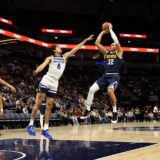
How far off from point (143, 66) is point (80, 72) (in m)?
9.43

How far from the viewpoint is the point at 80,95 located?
3262cm

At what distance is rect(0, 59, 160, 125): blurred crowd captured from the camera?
22656 millimetres

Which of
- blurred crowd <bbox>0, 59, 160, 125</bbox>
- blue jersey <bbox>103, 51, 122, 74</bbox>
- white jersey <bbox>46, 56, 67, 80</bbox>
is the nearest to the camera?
blue jersey <bbox>103, 51, 122, 74</bbox>

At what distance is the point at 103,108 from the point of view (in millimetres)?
30125

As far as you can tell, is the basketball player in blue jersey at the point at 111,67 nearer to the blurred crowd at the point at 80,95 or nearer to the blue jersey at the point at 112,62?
the blue jersey at the point at 112,62

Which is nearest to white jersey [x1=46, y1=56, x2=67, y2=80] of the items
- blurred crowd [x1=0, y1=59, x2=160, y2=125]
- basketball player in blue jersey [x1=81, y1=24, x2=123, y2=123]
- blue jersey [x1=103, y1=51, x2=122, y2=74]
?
Result: basketball player in blue jersey [x1=81, y1=24, x2=123, y2=123]

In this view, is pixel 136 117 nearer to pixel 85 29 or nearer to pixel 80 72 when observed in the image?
pixel 80 72

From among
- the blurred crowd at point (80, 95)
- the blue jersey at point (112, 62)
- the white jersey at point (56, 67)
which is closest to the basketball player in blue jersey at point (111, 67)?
the blue jersey at point (112, 62)

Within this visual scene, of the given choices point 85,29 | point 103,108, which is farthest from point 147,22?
point 103,108

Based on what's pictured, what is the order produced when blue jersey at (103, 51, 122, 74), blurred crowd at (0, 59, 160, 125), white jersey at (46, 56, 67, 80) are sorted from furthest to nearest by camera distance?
blurred crowd at (0, 59, 160, 125), white jersey at (46, 56, 67, 80), blue jersey at (103, 51, 122, 74)

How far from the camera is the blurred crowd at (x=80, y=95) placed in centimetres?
2266

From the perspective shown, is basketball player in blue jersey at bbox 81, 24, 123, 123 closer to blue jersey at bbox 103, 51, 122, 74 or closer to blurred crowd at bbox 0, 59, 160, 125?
blue jersey at bbox 103, 51, 122, 74

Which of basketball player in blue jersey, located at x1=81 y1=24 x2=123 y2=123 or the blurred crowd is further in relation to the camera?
the blurred crowd

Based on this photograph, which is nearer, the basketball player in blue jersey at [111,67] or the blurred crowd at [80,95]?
the basketball player in blue jersey at [111,67]
